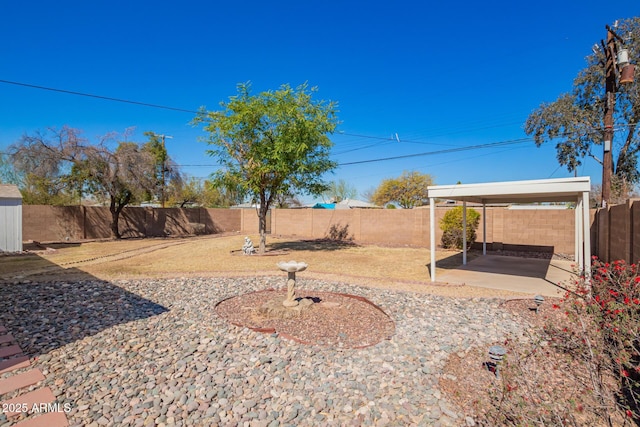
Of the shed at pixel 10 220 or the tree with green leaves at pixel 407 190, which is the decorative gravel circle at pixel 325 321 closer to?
the shed at pixel 10 220

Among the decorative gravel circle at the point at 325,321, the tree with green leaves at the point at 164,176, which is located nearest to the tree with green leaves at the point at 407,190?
the tree with green leaves at the point at 164,176

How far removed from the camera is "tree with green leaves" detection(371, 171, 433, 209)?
105 feet

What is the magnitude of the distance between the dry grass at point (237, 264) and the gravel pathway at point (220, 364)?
175 cm

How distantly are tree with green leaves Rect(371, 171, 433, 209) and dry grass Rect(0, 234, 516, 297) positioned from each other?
1985 centimetres

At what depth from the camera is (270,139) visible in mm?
11578

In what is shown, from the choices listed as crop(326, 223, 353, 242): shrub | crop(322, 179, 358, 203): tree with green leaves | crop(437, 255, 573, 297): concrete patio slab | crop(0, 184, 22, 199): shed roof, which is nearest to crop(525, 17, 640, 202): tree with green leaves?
crop(437, 255, 573, 297): concrete patio slab

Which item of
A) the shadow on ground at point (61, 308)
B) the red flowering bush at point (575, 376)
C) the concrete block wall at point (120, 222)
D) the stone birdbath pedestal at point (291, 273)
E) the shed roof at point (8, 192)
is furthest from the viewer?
the concrete block wall at point (120, 222)

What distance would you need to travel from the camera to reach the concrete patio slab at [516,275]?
673 centimetres

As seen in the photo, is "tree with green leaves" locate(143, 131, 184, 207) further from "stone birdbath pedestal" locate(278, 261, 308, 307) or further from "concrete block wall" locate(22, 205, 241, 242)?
"stone birdbath pedestal" locate(278, 261, 308, 307)

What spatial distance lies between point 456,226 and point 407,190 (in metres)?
20.8

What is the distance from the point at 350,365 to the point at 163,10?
1147 cm

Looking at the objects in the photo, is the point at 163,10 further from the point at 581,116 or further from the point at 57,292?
the point at 581,116

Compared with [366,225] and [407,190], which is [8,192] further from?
[407,190]

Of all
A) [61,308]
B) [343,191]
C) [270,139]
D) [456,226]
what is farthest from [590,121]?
[343,191]
